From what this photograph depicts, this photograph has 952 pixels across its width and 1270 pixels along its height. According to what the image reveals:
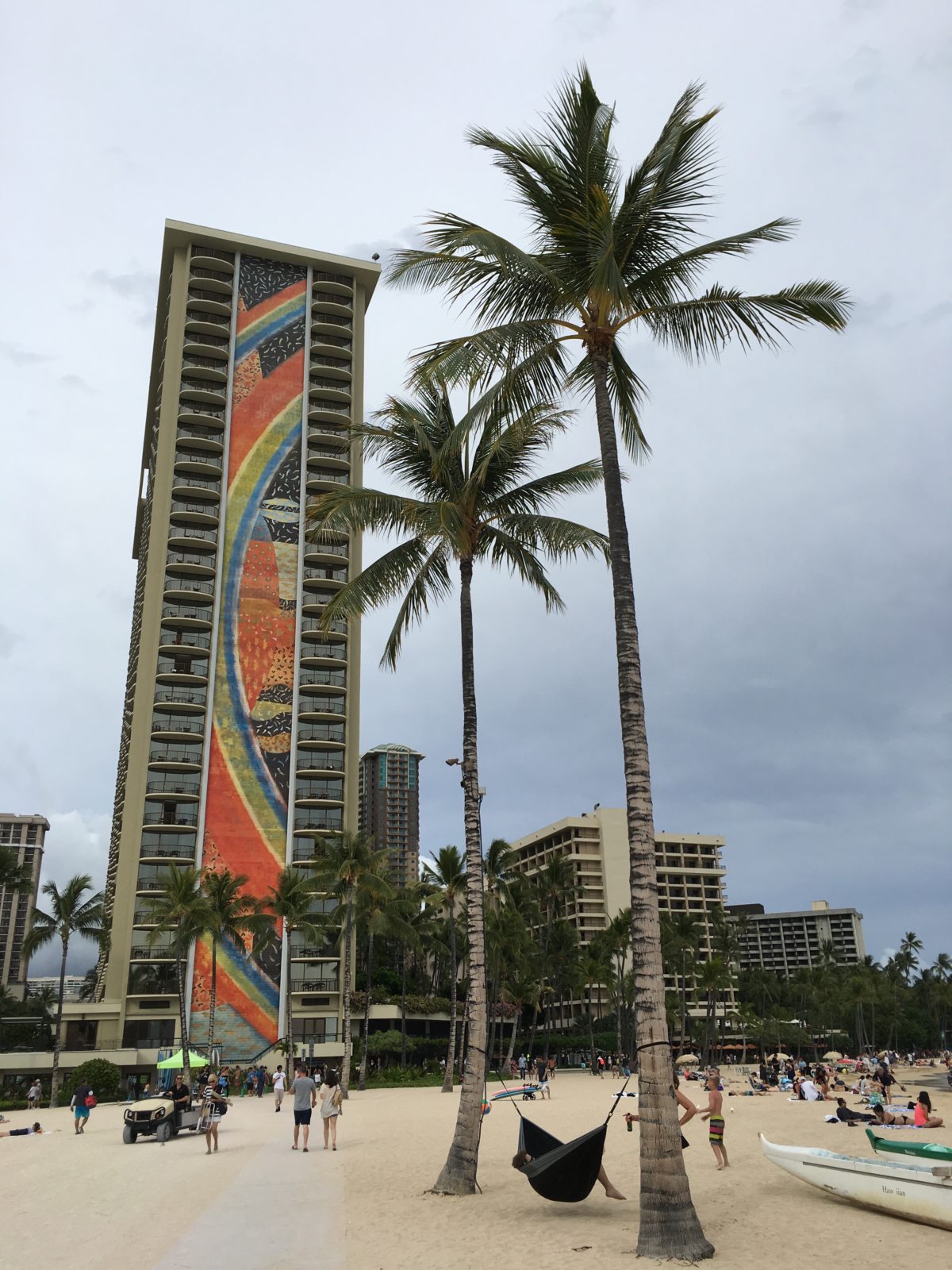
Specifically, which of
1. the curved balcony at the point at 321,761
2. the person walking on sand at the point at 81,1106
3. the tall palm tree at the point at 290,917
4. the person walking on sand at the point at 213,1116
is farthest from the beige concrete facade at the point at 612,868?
the person walking on sand at the point at 213,1116

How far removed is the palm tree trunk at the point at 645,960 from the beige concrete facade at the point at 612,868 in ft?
307

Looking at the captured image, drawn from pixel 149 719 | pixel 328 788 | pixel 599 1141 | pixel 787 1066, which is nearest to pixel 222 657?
pixel 149 719

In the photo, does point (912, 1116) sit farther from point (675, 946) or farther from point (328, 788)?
point (675, 946)

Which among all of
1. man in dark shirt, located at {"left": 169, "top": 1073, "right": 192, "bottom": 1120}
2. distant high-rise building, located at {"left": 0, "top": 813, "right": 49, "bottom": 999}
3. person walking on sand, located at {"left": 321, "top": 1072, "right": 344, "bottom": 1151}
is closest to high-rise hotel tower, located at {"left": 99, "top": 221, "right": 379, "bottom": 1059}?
man in dark shirt, located at {"left": 169, "top": 1073, "right": 192, "bottom": 1120}

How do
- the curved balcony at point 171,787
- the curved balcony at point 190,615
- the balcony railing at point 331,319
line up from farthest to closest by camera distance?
the balcony railing at point 331,319 < the curved balcony at point 190,615 < the curved balcony at point 171,787

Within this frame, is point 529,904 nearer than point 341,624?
No

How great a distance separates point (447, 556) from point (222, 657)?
1911 inches

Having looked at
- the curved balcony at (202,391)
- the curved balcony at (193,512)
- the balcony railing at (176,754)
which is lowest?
the balcony railing at (176,754)

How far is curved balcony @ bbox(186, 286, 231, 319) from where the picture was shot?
69.9 meters

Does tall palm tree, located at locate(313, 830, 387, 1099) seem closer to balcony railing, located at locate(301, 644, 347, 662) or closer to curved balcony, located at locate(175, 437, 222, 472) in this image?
balcony railing, located at locate(301, 644, 347, 662)

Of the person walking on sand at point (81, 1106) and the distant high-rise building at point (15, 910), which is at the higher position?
the distant high-rise building at point (15, 910)

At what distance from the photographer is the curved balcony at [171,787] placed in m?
59.6

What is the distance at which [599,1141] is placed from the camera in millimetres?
11242

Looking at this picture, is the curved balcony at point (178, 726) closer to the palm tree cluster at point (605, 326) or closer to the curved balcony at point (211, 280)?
the curved balcony at point (211, 280)
